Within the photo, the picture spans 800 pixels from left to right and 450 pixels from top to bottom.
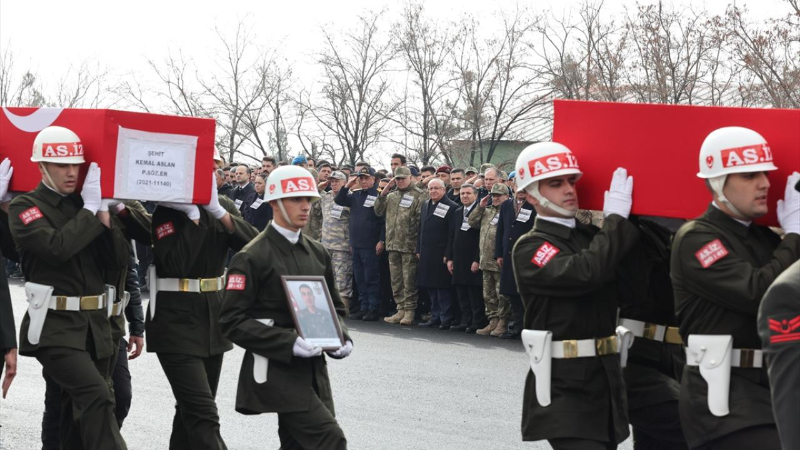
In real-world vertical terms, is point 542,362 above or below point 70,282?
below

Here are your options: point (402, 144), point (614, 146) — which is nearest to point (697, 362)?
point (614, 146)

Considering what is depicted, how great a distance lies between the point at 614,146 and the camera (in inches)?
229

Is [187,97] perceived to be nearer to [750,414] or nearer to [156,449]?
[156,449]

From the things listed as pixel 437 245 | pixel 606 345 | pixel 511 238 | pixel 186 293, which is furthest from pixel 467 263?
pixel 606 345

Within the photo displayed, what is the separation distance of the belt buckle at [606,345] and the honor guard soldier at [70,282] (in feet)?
9.98

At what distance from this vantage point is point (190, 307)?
7449mm

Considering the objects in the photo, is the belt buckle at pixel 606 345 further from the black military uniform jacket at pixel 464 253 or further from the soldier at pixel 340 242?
the soldier at pixel 340 242

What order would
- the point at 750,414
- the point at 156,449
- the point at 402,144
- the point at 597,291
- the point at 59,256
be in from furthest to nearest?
the point at 402,144, the point at 156,449, the point at 59,256, the point at 597,291, the point at 750,414

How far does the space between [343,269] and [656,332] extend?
1198 centimetres

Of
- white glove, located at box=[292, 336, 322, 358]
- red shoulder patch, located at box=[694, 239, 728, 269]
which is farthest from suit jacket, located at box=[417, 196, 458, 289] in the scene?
red shoulder patch, located at box=[694, 239, 728, 269]

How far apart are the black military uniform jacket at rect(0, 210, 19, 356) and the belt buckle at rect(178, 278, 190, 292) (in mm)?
1087

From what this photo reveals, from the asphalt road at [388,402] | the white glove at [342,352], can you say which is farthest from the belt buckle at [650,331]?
the asphalt road at [388,402]

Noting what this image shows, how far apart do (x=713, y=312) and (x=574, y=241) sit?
85 cm

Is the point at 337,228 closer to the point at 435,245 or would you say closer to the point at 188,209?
the point at 435,245
